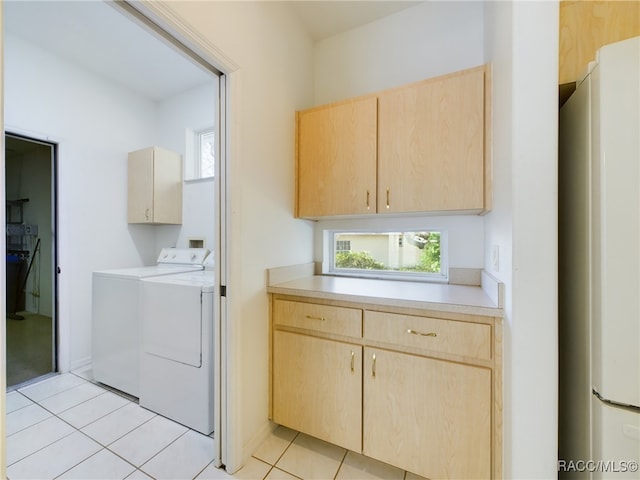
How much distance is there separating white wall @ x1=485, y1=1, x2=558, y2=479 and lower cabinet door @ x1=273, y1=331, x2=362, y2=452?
720 mm

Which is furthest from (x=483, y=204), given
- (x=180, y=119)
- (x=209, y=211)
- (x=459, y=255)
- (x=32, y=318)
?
(x=32, y=318)

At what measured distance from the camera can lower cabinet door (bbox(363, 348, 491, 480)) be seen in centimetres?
118

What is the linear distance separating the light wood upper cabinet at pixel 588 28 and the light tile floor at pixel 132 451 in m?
2.13

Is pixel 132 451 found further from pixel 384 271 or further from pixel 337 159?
pixel 337 159

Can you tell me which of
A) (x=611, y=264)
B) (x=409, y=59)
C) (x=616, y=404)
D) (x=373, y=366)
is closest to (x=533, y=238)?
(x=611, y=264)

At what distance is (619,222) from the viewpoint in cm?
79

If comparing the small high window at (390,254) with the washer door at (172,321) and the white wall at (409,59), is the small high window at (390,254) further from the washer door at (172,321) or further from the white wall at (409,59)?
the washer door at (172,321)

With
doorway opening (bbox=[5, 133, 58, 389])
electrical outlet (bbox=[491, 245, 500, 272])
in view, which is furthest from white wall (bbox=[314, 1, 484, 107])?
doorway opening (bbox=[5, 133, 58, 389])

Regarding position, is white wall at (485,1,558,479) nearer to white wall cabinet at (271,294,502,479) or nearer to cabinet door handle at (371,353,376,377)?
white wall cabinet at (271,294,502,479)

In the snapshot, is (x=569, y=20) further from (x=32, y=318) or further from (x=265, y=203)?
(x=32, y=318)

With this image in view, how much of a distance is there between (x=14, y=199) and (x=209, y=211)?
182 cm

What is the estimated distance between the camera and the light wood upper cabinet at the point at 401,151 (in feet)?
4.75

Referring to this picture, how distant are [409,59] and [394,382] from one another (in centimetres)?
215

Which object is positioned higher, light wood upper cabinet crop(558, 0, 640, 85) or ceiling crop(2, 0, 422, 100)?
ceiling crop(2, 0, 422, 100)
